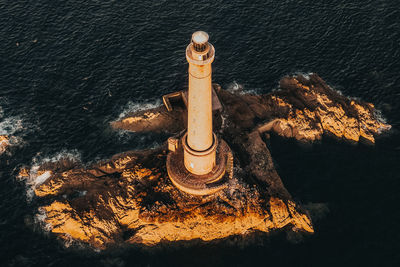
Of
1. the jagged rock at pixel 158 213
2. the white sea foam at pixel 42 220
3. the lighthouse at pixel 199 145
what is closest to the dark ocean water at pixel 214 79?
the white sea foam at pixel 42 220

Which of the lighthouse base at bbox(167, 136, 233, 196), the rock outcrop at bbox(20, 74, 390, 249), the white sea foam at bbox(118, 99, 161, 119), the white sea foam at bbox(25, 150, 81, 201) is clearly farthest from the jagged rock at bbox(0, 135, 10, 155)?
the lighthouse base at bbox(167, 136, 233, 196)

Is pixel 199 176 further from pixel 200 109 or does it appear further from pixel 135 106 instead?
pixel 135 106

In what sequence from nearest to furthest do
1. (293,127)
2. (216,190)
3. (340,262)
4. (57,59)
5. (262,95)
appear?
1. (340,262)
2. (216,190)
3. (293,127)
4. (262,95)
5. (57,59)

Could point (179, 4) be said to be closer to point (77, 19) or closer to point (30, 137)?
point (77, 19)

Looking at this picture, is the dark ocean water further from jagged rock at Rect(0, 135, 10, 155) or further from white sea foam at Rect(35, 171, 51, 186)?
white sea foam at Rect(35, 171, 51, 186)

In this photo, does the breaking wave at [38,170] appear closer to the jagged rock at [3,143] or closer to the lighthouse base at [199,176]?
the jagged rock at [3,143]

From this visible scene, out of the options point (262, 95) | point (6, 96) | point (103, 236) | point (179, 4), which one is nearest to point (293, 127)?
point (262, 95)
